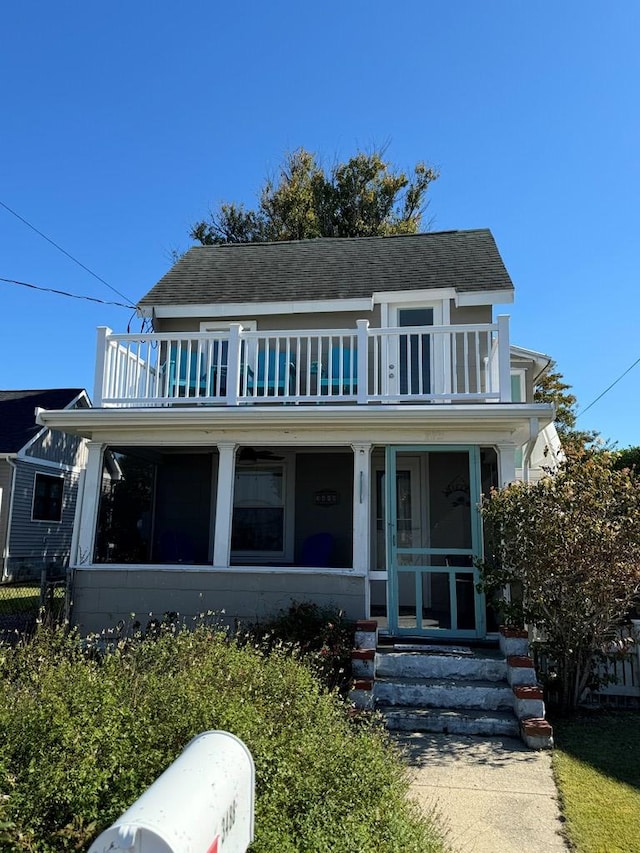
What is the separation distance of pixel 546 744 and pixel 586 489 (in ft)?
8.42

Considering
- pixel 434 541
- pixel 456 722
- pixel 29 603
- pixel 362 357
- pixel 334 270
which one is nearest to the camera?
pixel 456 722

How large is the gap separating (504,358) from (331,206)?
809 inches

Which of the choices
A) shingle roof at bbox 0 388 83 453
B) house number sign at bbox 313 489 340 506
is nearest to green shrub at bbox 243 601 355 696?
house number sign at bbox 313 489 340 506

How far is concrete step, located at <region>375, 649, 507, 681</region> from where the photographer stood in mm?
6777

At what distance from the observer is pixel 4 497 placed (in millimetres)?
17188

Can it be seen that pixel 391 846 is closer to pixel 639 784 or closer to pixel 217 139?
pixel 639 784

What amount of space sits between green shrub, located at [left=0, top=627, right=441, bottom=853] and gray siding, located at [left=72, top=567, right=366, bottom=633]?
3.60 metres

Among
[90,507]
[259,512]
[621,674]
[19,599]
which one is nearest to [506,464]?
[621,674]

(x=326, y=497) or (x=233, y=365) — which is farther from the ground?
(x=233, y=365)

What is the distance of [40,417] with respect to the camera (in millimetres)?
8422

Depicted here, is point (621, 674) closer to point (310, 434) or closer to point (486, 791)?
point (486, 791)

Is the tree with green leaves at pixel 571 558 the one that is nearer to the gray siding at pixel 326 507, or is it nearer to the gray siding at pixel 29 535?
the gray siding at pixel 326 507

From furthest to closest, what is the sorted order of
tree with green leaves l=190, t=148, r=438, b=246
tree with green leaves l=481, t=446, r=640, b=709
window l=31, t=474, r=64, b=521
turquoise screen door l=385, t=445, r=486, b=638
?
tree with green leaves l=190, t=148, r=438, b=246 < window l=31, t=474, r=64, b=521 < turquoise screen door l=385, t=445, r=486, b=638 < tree with green leaves l=481, t=446, r=640, b=709

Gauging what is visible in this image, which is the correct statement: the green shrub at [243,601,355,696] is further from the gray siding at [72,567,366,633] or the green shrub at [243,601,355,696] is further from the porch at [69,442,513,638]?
the porch at [69,442,513,638]
